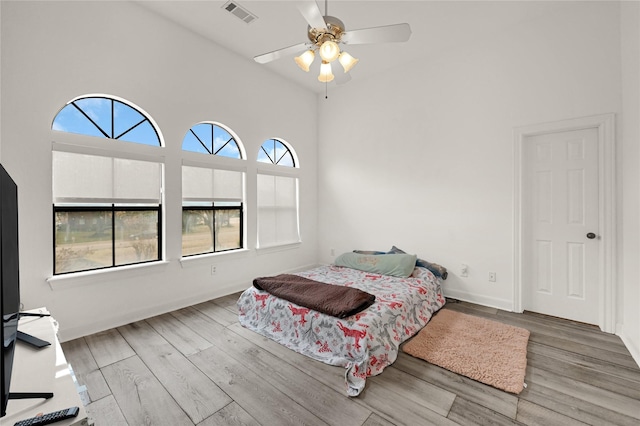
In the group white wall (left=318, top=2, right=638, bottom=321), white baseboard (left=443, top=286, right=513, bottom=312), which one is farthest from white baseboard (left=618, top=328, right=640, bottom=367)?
white baseboard (left=443, top=286, right=513, bottom=312)

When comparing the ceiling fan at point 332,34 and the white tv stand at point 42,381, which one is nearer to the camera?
the white tv stand at point 42,381

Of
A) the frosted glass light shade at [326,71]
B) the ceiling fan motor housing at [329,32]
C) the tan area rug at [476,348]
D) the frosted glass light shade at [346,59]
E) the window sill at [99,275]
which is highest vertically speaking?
the ceiling fan motor housing at [329,32]

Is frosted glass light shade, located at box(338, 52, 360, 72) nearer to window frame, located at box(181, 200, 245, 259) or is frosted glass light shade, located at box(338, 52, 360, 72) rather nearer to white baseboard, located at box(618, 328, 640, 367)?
window frame, located at box(181, 200, 245, 259)

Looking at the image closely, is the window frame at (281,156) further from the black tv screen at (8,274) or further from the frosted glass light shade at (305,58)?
the black tv screen at (8,274)

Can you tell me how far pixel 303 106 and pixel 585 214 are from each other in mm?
4128

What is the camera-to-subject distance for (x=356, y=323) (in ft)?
7.28

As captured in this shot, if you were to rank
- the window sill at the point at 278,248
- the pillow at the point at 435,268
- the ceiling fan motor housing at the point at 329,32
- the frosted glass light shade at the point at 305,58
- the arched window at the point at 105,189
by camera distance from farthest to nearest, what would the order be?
the window sill at the point at 278,248, the pillow at the point at 435,268, the arched window at the point at 105,189, the frosted glass light shade at the point at 305,58, the ceiling fan motor housing at the point at 329,32

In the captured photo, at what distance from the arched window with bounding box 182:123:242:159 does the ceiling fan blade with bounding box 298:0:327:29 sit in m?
2.17

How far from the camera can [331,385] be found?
1.96 m

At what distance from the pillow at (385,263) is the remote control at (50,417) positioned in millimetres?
3077

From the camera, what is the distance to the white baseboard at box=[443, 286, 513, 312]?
329 cm

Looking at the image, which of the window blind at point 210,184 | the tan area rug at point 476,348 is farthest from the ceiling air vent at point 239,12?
the tan area rug at point 476,348

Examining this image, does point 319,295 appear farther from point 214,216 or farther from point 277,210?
point 277,210

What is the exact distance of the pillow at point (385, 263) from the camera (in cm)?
347
